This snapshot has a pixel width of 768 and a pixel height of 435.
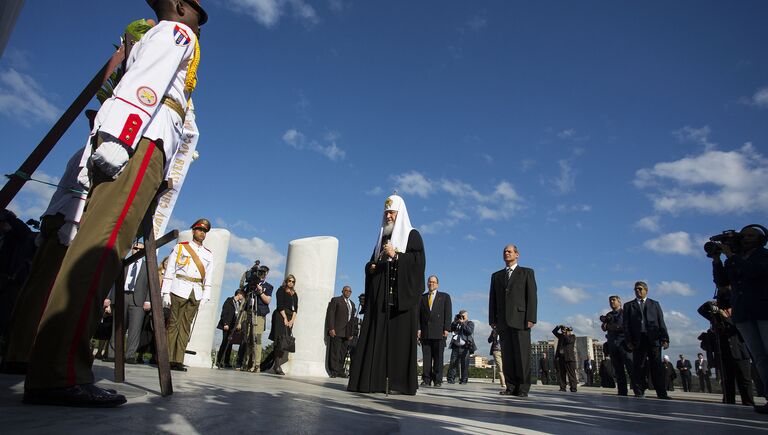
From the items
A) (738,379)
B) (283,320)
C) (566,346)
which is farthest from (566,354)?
(283,320)

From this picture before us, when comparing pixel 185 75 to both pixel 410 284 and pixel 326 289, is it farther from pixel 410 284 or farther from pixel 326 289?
pixel 326 289

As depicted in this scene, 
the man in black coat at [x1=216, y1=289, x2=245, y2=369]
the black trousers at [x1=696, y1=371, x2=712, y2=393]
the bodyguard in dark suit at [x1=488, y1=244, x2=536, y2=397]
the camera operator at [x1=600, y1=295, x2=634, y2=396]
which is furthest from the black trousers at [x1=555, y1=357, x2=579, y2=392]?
the black trousers at [x1=696, y1=371, x2=712, y2=393]

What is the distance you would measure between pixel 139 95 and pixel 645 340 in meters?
10.6

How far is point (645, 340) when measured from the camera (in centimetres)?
983

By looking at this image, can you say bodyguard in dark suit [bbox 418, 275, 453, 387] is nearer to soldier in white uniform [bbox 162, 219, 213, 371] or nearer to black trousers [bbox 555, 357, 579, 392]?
black trousers [bbox 555, 357, 579, 392]

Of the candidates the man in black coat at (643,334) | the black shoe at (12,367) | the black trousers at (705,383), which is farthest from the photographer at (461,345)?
the black trousers at (705,383)

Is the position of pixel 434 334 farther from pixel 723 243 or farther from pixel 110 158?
pixel 110 158

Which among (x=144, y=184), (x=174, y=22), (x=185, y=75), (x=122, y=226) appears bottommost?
(x=122, y=226)

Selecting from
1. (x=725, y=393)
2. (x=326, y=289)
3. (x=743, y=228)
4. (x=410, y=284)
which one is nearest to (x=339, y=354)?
(x=326, y=289)

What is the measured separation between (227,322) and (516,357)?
817cm

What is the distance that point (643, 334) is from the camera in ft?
32.0

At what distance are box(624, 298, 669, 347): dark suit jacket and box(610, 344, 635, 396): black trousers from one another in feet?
2.08

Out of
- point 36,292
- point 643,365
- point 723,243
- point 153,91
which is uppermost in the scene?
point 723,243

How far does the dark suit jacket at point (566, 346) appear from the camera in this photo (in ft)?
37.8
